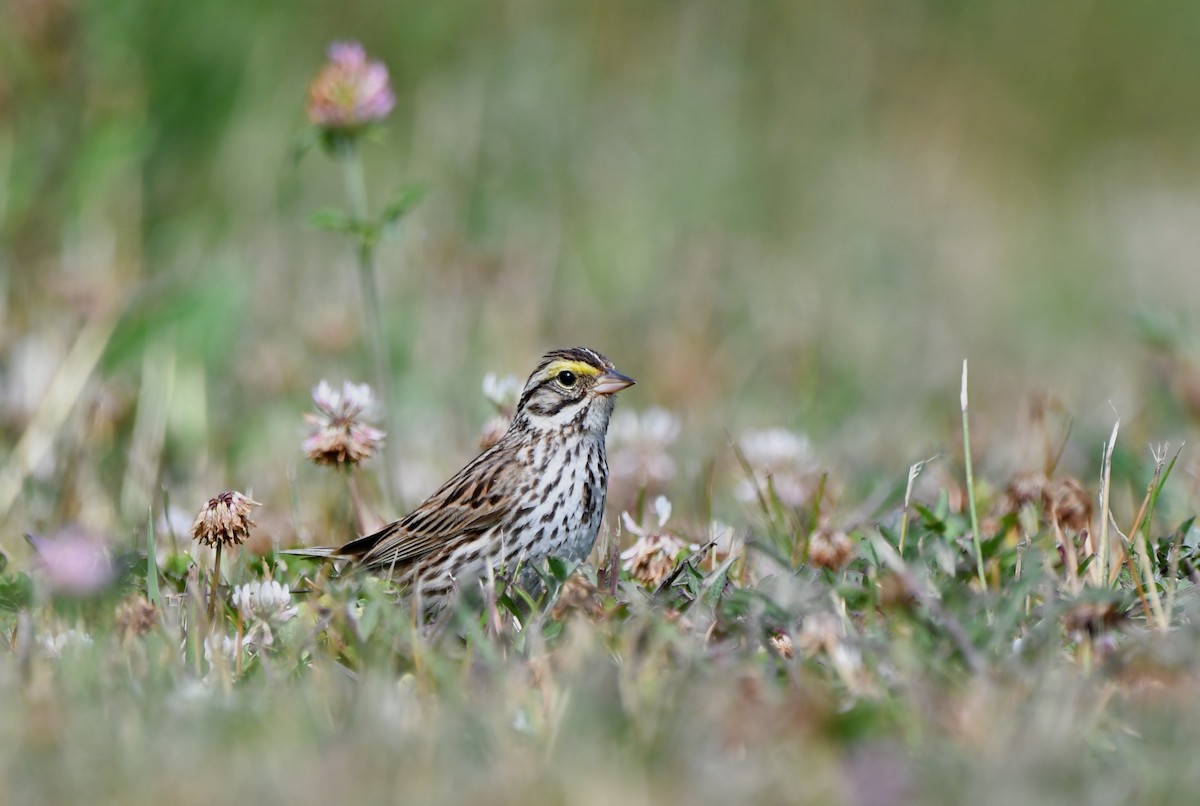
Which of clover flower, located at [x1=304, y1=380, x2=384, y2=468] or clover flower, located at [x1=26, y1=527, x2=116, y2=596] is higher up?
clover flower, located at [x1=304, y1=380, x2=384, y2=468]

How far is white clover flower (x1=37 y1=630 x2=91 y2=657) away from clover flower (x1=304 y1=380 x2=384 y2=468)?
879 mm

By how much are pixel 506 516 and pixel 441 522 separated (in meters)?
0.19

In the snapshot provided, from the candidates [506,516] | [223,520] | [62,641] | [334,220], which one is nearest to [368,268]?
[334,220]

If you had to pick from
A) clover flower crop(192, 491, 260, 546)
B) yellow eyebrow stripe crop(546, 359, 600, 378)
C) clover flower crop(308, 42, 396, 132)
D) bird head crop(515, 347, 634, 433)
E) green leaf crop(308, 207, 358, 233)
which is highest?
clover flower crop(308, 42, 396, 132)

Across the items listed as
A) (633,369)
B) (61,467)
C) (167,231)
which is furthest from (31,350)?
(633,369)

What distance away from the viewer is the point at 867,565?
152 inches

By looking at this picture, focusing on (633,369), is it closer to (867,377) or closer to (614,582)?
(867,377)

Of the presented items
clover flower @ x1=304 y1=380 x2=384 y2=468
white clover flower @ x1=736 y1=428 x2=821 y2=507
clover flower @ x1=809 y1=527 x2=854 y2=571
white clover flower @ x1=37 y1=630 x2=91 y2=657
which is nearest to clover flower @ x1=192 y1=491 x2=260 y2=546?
white clover flower @ x1=37 y1=630 x2=91 y2=657

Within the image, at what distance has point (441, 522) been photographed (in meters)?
4.59

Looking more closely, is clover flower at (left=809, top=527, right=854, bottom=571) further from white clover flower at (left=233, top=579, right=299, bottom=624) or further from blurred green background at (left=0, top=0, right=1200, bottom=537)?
blurred green background at (left=0, top=0, right=1200, bottom=537)

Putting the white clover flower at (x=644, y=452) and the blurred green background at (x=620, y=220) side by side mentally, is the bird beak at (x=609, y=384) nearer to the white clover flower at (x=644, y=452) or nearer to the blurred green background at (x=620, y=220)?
the white clover flower at (x=644, y=452)

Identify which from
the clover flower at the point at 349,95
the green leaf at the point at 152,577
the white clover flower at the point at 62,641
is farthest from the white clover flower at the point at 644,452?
the white clover flower at the point at 62,641

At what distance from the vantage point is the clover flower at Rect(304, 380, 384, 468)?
423 centimetres

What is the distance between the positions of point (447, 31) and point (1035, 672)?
7765mm
